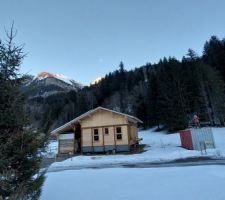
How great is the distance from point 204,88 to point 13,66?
47445 mm

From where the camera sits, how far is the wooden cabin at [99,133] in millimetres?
26312

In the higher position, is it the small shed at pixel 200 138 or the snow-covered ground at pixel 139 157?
the small shed at pixel 200 138

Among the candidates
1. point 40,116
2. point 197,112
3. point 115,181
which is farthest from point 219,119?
point 40,116

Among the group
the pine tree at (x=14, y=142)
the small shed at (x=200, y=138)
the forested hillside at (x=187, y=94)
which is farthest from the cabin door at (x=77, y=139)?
the pine tree at (x=14, y=142)

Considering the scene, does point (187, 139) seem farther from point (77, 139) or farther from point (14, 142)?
point (14, 142)

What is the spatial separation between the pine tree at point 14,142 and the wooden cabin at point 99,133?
19.9 metres

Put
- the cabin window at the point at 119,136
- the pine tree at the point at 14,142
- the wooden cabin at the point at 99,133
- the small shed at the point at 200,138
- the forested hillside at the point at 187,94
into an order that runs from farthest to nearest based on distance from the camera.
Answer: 1. the forested hillside at the point at 187,94
2. the cabin window at the point at 119,136
3. the wooden cabin at the point at 99,133
4. the small shed at the point at 200,138
5. the pine tree at the point at 14,142

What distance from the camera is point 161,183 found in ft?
31.1

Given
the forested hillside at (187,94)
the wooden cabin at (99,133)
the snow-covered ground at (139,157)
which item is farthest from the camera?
the forested hillside at (187,94)

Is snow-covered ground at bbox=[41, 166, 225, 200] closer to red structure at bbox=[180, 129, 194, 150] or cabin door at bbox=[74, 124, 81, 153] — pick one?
red structure at bbox=[180, 129, 194, 150]

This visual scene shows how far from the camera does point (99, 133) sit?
27047mm

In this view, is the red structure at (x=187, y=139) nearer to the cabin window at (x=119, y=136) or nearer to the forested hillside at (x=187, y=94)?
the cabin window at (x=119, y=136)

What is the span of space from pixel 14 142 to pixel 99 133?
68.9 ft

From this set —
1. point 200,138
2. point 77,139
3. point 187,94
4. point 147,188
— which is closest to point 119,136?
point 77,139
